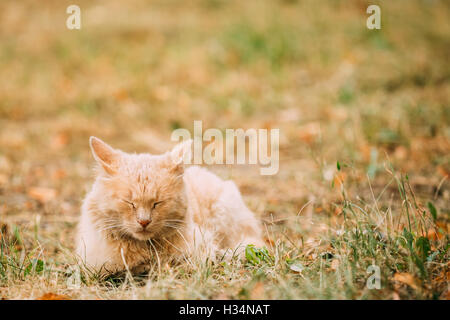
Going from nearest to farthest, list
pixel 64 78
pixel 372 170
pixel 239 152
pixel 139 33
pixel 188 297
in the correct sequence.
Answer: pixel 188 297 < pixel 372 170 < pixel 239 152 < pixel 64 78 < pixel 139 33

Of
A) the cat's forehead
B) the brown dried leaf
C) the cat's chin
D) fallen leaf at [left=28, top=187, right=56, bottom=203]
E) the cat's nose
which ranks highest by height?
the cat's forehead

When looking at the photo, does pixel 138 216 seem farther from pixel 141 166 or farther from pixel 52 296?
pixel 52 296

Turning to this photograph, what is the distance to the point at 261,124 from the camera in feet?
15.2

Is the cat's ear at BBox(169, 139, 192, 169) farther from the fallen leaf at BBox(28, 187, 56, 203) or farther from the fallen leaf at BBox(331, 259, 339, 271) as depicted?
the fallen leaf at BBox(28, 187, 56, 203)

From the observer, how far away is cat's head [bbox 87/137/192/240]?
1.79 metres

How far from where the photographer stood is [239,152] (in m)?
4.17

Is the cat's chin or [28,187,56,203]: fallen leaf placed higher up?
[28,187,56,203]: fallen leaf

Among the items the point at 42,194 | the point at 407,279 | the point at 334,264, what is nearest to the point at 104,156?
the point at 334,264

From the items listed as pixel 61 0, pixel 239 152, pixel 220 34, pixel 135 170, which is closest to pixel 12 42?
pixel 61 0

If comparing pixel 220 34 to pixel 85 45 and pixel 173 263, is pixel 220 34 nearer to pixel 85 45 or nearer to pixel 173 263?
pixel 85 45

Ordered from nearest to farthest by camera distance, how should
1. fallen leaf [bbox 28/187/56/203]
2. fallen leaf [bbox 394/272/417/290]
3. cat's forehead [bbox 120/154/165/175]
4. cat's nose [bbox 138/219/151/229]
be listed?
fallen leaf [bbox 394/272/417/290], cat's nose [bbox 138/219/151/229], cat's forehead [bbox 120/154/165/175], fallen leaf [bbox 28/187/56/203]

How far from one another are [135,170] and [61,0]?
7.83 m

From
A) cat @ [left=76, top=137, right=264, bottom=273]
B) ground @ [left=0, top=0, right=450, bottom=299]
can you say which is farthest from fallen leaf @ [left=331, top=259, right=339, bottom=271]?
cat @ [left=76, top=137, right=264, bottom=273]

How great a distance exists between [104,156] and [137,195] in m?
0.29
